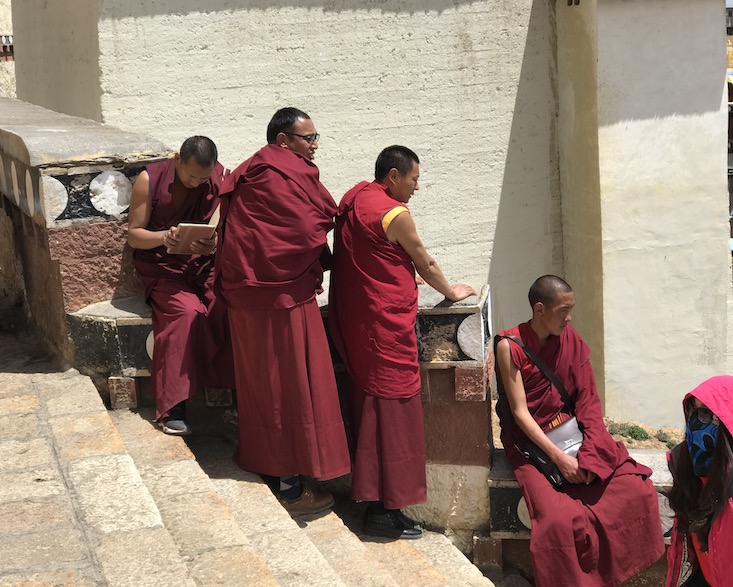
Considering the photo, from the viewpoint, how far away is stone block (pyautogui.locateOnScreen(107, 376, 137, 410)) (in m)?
4.04

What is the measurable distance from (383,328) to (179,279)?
96 cm

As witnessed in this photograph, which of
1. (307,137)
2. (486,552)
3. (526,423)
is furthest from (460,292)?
(486,552)

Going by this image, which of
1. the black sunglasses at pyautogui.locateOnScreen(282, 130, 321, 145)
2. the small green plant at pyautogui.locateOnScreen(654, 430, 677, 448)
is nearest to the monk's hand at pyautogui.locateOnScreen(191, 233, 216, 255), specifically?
the black sunglasses at pyautogui.locateOnScreen(282, 130, 321, 145)

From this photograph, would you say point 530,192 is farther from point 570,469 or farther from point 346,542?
point 346,542

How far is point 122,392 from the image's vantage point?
4.05 metres

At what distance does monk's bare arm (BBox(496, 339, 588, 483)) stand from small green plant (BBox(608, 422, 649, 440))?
4.40 metres

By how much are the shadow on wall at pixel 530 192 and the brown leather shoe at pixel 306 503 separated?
194 inches

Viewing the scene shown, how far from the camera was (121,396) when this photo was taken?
13.3ft

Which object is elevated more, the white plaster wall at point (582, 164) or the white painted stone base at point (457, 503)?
the white plaster wall at point (582, 164)

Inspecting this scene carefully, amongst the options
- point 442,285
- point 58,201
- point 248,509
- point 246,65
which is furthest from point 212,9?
point 248,509

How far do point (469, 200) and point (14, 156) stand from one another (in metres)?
4.72

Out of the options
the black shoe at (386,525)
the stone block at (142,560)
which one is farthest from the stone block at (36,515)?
the black shoe at (386,525)

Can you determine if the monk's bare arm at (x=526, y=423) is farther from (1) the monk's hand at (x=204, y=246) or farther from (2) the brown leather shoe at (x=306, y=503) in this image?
(1) the monk's hand at (x=204, y=246)

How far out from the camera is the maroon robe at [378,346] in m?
3.70
